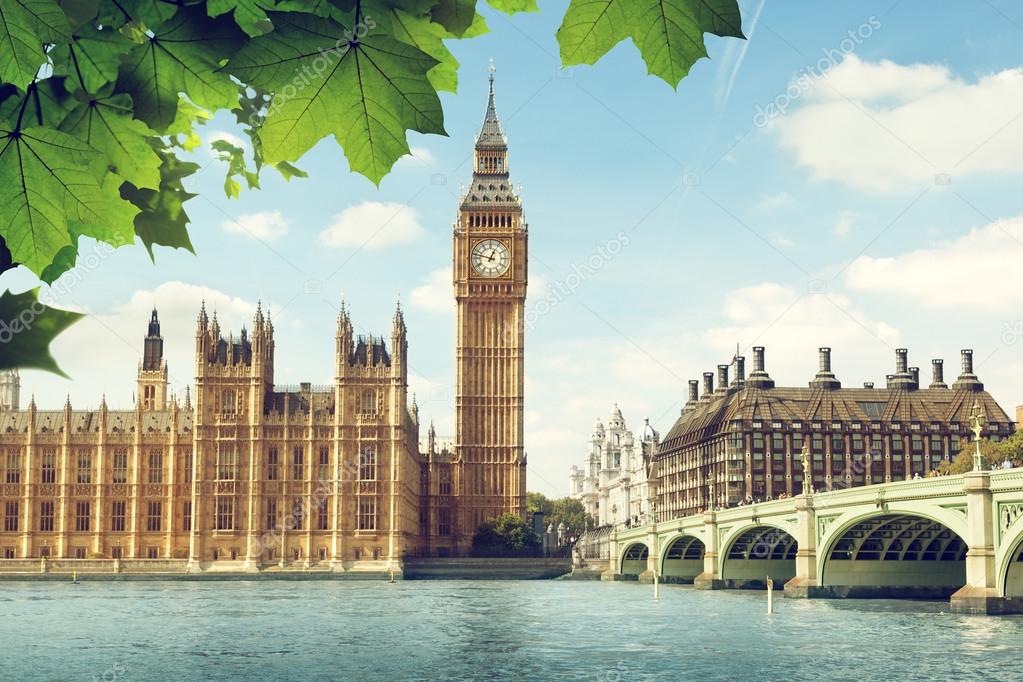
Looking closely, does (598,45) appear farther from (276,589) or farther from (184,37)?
(276,589)

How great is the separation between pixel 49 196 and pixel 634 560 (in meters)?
115

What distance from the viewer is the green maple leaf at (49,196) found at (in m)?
1.78

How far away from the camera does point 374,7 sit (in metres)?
1.91

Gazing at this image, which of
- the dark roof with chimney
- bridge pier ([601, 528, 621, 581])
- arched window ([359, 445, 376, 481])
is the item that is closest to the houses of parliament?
arched window ([359, 445, 376, 481])

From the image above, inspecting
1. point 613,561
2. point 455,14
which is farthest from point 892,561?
point 455,14

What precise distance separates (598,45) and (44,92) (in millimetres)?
910

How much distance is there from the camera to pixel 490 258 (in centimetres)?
11938

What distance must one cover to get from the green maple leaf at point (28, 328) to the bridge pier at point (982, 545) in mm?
50862

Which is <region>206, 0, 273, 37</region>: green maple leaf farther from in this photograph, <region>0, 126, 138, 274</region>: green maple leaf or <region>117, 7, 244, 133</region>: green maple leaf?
<region>0, 126, 138, 274</region>: green maple leaf

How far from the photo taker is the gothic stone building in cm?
12456

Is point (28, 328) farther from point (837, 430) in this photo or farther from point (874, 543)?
point (837, 430)

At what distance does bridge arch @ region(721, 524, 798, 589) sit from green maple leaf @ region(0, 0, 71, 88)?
80487 mm

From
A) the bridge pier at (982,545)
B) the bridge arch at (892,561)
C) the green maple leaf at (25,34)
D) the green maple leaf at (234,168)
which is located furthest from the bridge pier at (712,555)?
the green maple leaf at (25,34)

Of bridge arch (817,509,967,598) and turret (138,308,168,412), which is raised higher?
turret (138,308,168,412)
